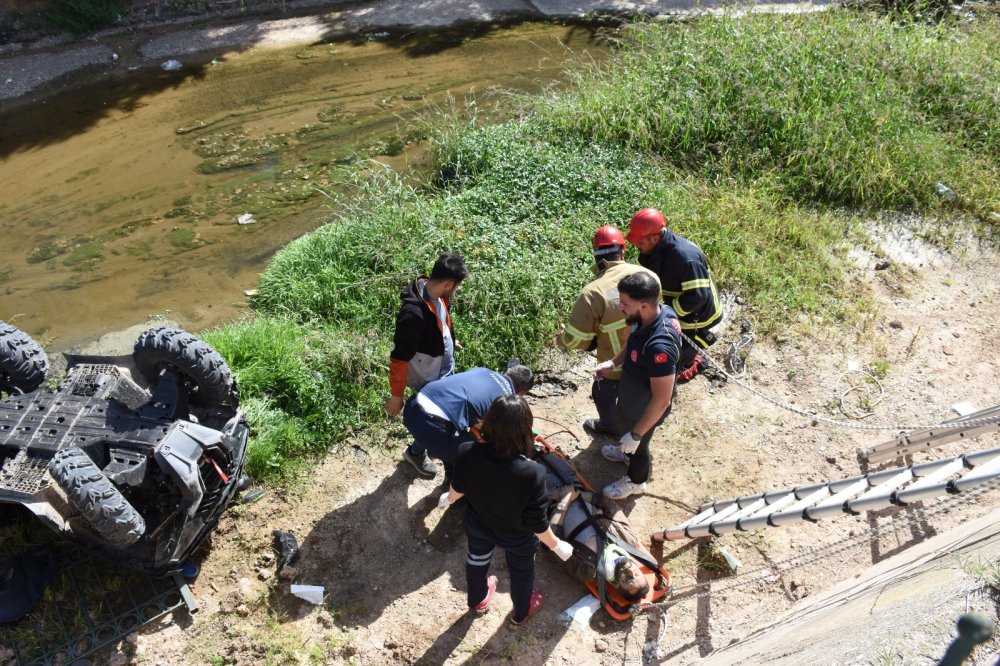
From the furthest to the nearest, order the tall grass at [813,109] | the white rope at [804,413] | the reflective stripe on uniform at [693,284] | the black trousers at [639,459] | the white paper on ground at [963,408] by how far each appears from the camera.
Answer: the tall grass at [813,109] < the white paper on ground at [963,408] < the white rope at [804,413] < the reflective stripe on uniform at [693,284] < the black trousers at [639,459]

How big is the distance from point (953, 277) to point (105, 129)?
31.4 feet

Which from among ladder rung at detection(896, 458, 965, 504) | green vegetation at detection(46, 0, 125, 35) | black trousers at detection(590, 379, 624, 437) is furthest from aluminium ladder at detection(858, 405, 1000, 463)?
green vegetation at detection(46, 0, 125, 35)

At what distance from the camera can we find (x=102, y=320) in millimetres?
6453

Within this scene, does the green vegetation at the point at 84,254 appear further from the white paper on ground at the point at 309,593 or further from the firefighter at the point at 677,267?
the firefighter at the point at 677,267

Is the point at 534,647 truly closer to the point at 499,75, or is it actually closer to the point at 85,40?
the point at 499,75

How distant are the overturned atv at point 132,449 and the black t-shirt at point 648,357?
244cm

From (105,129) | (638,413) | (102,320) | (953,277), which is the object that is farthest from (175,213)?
(953,277)

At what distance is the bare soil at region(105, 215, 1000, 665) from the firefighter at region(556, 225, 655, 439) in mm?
849

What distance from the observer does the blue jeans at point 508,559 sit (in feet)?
11.9

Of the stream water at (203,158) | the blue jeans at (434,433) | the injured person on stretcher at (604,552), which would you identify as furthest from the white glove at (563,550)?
the stream water at (203,158)

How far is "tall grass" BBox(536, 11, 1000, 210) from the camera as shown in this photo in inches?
287

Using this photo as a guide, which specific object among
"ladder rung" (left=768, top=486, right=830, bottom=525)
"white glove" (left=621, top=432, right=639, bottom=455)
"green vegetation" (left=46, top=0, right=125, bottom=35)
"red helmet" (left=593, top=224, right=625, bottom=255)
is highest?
"green vegetation" (left=46, top=0, right=125, bottom=35)

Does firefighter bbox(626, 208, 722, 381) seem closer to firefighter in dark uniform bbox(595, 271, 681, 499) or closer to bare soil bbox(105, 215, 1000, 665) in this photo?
firefighter in dark uniform bbox(595, 271, 681, 499)

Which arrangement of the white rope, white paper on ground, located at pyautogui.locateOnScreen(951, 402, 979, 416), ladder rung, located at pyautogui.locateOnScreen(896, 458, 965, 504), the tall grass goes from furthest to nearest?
the tall grass, white paper on ground, located at pyautogui.locateOnScreen(951, 402, 979, 416), the white rope, ladder rung, located at pyautogui.locateOnScreen(896, 458, 965, 504)
